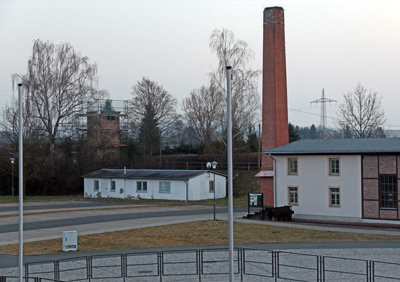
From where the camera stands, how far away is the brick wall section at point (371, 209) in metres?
35.1

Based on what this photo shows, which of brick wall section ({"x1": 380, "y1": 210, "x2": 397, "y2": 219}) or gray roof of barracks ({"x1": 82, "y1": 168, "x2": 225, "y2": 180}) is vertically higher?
gray roof of barracks ({"x1": 82, "y1": 168, "x2": 225, "y2": 180})

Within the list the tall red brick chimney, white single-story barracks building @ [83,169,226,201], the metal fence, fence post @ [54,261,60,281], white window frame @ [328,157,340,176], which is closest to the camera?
fence post @ [54,261,60,281]

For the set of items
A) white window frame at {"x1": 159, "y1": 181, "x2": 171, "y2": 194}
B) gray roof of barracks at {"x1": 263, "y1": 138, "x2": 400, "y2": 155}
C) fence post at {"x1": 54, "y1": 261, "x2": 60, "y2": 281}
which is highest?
gray roof of barracks at {"x1": 263, "y1": 138, "x2": 400, "y2": 155}

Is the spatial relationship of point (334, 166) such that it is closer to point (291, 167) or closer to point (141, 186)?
point (291, 167)

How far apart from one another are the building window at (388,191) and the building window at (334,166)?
310cm

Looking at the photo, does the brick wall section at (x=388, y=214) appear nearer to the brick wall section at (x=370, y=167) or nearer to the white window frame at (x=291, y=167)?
the brick wall section at (x=370, y=167)

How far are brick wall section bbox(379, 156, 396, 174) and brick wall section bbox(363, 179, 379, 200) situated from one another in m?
0.80

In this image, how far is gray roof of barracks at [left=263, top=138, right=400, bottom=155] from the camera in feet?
116

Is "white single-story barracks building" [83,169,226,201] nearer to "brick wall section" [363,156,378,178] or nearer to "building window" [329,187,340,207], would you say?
"building window" [329,187,340,207]

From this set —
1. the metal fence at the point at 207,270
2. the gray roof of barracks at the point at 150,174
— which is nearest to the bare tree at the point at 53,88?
the gray roof of barracks at the point at 150,174

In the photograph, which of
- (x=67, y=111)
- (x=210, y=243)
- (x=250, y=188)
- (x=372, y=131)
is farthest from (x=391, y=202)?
(x=67, y=111)

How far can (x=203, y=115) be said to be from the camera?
259 feet

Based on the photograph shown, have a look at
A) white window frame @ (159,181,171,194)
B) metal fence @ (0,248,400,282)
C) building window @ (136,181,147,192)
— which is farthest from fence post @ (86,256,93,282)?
building window @ (136,181,147,192)

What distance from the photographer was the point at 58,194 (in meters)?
68.8
